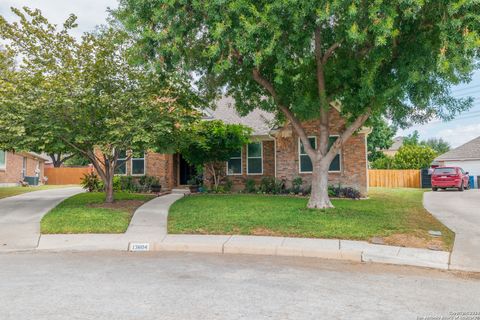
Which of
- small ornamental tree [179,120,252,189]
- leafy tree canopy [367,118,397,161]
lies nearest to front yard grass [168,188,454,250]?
small ornamental tree [179,120,252,189]

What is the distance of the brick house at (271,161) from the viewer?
18.3m

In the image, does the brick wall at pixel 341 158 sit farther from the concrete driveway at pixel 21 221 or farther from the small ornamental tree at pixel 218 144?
the concrete driveway at pixel 21 221

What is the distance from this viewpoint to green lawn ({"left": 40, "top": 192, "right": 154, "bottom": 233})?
404 inches

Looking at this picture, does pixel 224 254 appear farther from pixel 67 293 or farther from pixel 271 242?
pixel 67 293

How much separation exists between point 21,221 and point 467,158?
33.8 m

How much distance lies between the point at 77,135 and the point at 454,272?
10.5 metres

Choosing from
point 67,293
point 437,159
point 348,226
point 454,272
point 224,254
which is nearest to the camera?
point 67,293

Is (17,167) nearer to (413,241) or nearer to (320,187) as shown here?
(320,187)

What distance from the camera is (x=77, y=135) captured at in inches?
474

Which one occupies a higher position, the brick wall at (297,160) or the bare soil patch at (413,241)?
the brick wall at (297,160)

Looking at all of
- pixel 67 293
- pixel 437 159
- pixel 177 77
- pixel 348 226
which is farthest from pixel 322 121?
pixel 437 159

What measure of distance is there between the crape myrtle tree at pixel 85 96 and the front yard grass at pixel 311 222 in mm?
2784

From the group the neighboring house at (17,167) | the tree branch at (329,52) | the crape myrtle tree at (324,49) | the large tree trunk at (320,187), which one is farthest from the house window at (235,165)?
the neighboring house at (17,167)

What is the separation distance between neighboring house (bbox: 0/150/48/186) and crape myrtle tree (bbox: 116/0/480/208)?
19.8 metres
